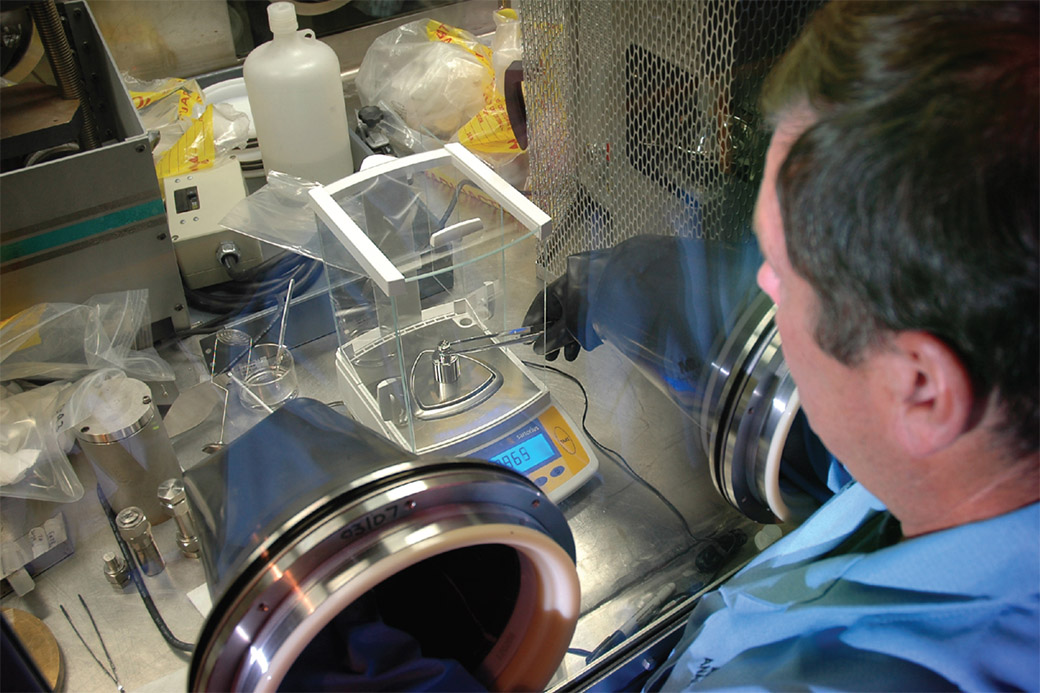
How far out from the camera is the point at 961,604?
55cm

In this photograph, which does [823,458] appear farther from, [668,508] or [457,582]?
[457,582]

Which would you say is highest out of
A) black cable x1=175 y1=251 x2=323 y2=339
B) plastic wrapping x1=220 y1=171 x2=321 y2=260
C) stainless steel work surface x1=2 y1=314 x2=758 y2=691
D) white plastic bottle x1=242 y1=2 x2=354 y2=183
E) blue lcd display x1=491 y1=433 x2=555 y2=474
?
white plastic bottle x1=242 y1=2 x2=354 y2=183

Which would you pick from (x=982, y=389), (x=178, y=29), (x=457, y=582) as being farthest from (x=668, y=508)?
(x=178, y=29)

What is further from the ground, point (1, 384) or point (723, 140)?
point (723, 140)

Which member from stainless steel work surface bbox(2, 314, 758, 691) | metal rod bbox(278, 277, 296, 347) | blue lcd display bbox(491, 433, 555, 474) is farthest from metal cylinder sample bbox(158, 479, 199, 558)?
blue lcd display bbox(491, 433, 555, 474)

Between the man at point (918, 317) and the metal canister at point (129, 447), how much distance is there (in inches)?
25.8

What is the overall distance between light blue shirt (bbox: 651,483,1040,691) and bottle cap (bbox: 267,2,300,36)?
1.01m

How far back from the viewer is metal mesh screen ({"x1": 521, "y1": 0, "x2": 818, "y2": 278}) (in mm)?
803

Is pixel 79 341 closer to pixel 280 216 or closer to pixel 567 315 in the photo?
pixel 280 216

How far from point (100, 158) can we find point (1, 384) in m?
0.29

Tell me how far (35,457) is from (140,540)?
0.51 ft

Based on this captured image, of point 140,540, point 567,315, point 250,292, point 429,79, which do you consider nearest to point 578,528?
point 567,315

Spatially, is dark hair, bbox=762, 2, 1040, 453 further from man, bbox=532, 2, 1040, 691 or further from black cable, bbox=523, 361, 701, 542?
black cable, bbox=523, 361, 701, 542

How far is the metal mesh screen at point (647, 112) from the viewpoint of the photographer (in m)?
0.80
